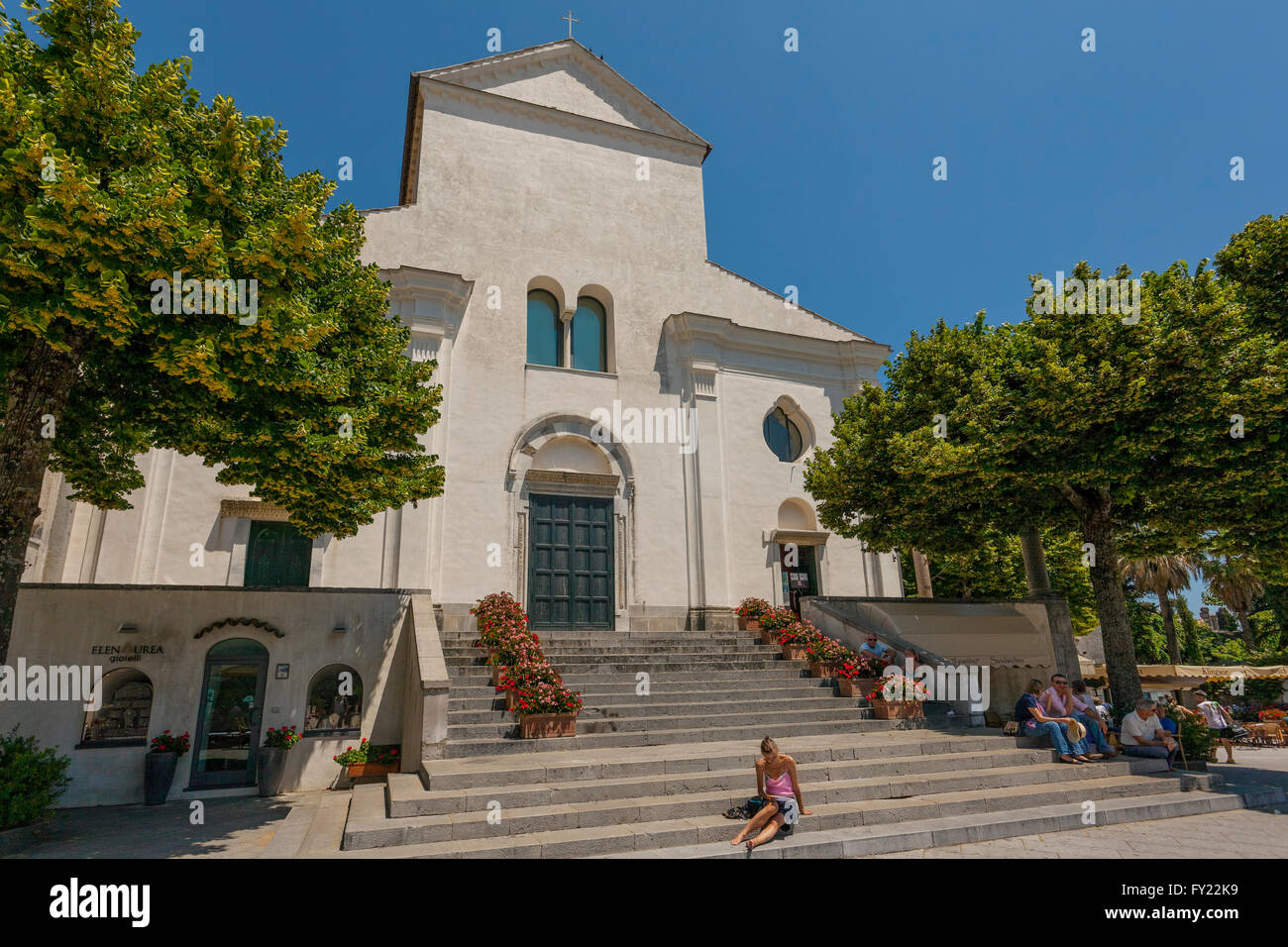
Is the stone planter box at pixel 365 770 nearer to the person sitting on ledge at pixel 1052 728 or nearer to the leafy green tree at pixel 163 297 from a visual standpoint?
the leafy green tree at pixel 163 297

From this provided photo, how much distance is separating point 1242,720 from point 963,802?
21714 mm

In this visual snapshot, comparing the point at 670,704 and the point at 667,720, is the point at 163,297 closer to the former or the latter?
the point at 667,720

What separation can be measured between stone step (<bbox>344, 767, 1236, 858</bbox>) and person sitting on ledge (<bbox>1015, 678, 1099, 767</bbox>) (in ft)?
4.30

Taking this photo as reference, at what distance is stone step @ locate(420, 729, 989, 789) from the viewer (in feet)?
28.1

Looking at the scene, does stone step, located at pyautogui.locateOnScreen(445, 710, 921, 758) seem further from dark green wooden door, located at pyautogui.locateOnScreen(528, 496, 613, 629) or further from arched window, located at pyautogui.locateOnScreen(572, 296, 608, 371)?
arched window, located at pyautogui.locateOnScreen(572, 296, 608, 371)

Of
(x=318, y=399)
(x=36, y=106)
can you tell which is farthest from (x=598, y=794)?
(x=36, y=106)

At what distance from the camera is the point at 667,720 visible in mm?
11242

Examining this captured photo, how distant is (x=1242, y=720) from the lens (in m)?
22.9

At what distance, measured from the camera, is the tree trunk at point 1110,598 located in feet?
41.9

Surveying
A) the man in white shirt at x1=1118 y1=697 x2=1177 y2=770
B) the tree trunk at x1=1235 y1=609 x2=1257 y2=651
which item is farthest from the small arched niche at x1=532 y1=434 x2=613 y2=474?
the tree trunk at x1=1235 y1=609 x2=1257 y2=651

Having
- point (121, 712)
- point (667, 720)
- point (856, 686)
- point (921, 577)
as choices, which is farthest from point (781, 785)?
point (921, 577)

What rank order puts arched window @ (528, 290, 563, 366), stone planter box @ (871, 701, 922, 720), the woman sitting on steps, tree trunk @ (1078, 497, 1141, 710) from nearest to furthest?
the woman sitting on steps → stone planter box @ (871, 701, 922, 720) → tree trunk @ (1078, 497, 1141, 710) → arched window @ (528, 290, 563, 366)

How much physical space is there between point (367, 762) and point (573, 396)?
9450 mm
